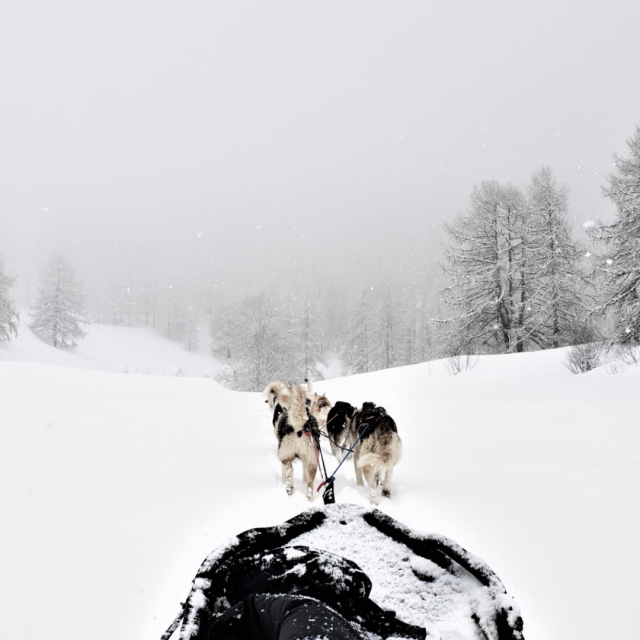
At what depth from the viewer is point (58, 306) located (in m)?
34.7

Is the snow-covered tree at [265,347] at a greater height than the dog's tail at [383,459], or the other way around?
the snow-covered tree at [265,347]

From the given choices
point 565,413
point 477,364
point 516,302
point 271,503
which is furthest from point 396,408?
point 516,302

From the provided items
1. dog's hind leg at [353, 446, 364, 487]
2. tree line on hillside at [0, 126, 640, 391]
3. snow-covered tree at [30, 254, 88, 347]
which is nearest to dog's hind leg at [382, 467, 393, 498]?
dog's hind leg at [353, 446, 364, 487]

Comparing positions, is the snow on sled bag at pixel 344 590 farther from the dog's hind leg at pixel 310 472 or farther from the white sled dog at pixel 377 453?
the dog's hind leg at pixel 310 472

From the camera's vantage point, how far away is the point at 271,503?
3.13 metres

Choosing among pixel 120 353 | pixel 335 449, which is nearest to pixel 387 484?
pixel 335 449

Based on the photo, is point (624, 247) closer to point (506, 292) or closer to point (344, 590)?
point (506, 292)

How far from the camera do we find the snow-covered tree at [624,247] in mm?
13258

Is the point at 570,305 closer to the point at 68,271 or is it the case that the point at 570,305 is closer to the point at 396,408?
the point at 396,408

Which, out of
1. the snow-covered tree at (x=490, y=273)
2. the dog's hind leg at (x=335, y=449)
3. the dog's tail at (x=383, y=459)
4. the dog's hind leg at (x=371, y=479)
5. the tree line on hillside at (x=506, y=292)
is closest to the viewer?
the dog's hind leg at (x=371, y=479)

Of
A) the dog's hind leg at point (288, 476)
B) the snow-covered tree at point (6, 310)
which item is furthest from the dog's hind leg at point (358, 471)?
the snow-covered tree at point (6, 310)

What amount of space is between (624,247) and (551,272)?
399cm

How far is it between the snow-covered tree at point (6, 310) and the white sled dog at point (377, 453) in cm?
3033

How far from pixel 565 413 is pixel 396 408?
351cm
